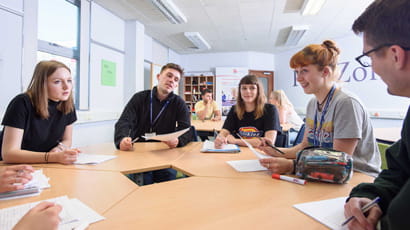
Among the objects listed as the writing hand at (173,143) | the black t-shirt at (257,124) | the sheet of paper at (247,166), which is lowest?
the sheet of paper at (247,166)

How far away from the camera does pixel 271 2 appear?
3607mm

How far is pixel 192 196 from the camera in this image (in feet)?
2.82

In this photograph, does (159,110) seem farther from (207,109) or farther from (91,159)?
(207,109)

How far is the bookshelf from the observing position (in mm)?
7211

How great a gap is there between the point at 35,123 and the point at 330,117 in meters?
1.81

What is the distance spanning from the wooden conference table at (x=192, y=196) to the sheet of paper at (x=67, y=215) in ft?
0.11

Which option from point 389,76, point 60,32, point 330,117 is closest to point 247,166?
point 330,117

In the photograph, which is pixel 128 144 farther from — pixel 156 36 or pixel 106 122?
pixel 156 36

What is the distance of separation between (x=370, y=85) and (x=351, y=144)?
5.06 metres

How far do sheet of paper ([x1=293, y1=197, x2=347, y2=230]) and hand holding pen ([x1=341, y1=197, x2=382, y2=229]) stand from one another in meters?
0.03

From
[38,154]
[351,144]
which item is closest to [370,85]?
[351,144]

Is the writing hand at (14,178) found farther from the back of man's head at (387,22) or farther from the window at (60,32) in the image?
the window at (60,32)

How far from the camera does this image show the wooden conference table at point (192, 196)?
67 cm

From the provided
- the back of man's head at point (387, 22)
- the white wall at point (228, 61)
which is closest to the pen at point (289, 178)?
the back of man's head at point (387, 22)
